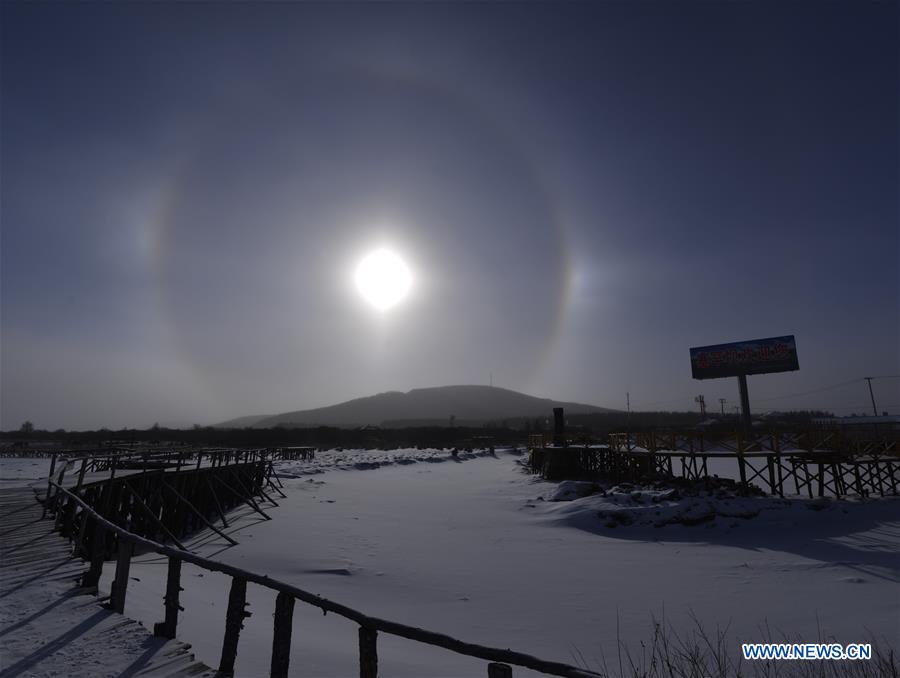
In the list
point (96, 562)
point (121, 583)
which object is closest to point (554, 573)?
point (121, 583)

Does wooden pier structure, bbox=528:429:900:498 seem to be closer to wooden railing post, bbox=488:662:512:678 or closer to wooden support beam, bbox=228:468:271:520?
wooden support beam, bbox=228:468:271:520

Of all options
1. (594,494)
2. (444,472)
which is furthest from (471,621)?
(444,472)

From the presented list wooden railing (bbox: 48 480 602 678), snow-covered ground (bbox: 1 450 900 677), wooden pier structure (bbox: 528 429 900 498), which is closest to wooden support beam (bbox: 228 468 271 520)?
snow-covered ground (bbox: 1 450 900 677)

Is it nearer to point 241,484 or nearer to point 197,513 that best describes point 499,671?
point 197,513

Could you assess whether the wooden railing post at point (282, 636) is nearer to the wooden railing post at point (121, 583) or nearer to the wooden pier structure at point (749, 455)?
the wooden railing post at point (121, 583)

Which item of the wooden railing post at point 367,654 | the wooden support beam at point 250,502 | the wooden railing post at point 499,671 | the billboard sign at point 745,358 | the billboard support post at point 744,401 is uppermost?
the billboard sign at point 745,358

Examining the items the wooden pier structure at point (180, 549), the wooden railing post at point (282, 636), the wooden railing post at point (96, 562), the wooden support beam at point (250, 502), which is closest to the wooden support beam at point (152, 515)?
the wooden pier structure at point (180, 549)
